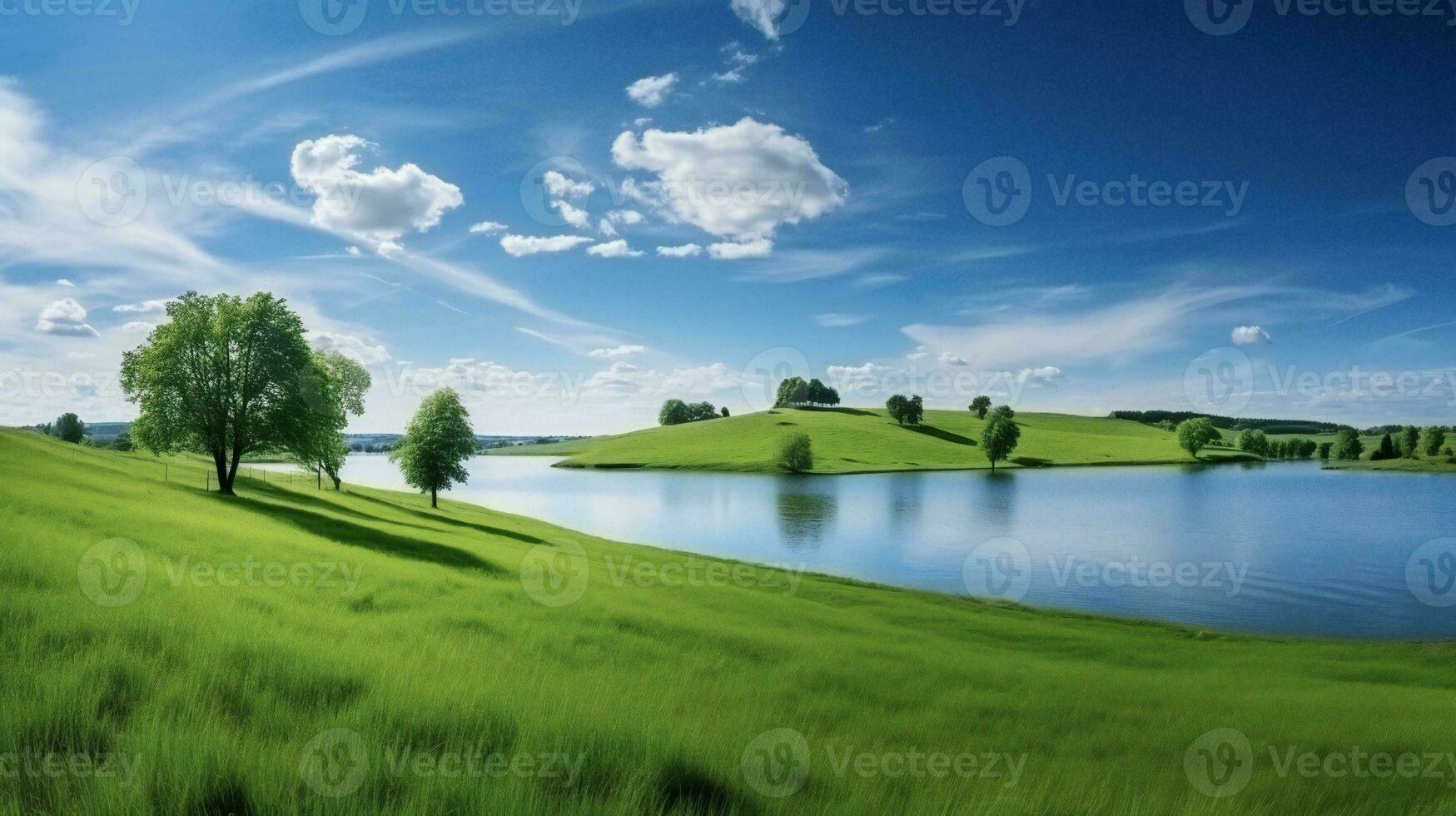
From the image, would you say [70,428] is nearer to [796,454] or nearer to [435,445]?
[435,445]

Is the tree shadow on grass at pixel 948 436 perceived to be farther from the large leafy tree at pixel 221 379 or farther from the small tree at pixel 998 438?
the large leafy tree at pixel 221 379

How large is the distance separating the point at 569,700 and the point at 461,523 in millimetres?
47668

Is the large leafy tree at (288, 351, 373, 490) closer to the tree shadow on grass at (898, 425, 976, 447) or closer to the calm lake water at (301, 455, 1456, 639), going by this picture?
the calm lake water at (301, 455, 1456, 639)

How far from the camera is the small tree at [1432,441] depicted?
542ft

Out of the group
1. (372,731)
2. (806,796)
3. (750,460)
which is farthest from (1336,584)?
(750,460)

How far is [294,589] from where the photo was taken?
13.4m

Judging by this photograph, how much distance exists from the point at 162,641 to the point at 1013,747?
1040 cm
